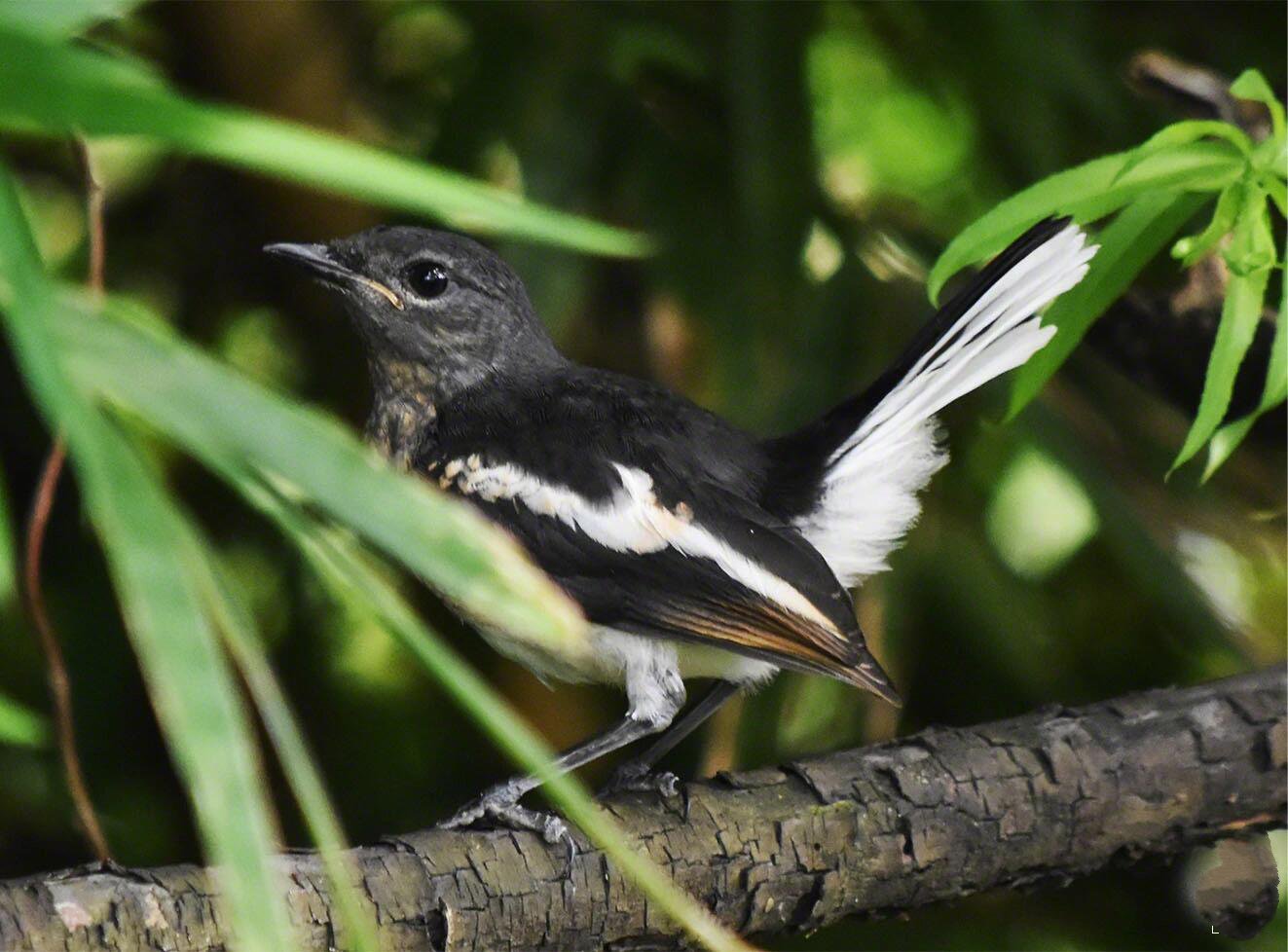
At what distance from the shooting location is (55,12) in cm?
104

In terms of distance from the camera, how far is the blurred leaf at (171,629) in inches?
34.9

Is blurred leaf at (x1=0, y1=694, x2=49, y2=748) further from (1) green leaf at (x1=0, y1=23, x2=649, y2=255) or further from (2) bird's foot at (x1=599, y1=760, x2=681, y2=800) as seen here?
(2) bird's foot at (x1=599, y1=760, x2=681, y2=800)

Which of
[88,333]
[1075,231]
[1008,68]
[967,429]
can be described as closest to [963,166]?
[1008,68]

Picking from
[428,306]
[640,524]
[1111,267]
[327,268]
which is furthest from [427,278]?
[1111,267]

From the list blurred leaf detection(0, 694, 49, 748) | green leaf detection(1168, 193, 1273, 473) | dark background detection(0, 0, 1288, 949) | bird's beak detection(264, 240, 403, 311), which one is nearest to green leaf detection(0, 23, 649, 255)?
blurred leaf detection(0, 694, 49, 748)

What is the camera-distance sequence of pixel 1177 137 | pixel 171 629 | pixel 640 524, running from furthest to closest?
pixel 640 524 < pixel 1177 137 < pixel 171 629

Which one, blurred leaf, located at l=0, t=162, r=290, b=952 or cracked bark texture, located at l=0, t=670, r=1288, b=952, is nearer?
blurred leaf, located at l=0, t=162, r=290, b=952

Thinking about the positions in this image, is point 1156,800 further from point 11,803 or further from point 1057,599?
point 11,803

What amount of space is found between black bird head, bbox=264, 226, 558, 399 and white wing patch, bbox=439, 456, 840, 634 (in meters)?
0.34

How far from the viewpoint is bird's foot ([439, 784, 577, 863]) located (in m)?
1.69

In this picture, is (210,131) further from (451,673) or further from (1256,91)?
(1256,91)

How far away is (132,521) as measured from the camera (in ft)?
3.02

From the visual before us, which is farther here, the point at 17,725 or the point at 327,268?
the point at 327,268

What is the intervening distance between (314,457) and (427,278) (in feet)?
4.21
